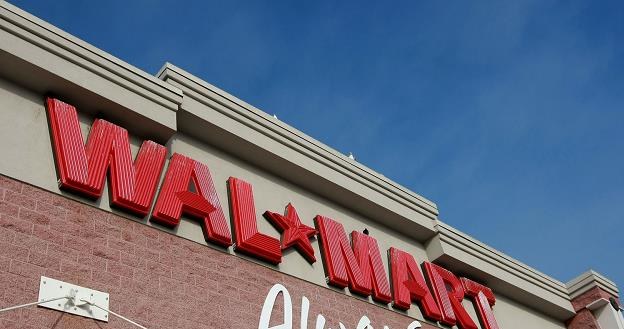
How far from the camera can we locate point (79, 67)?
1116 centimetres

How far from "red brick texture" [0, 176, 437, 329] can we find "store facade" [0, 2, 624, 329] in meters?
0.02

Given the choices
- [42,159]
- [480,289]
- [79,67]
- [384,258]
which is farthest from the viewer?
[480,289]

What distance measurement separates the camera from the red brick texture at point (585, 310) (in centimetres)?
1848

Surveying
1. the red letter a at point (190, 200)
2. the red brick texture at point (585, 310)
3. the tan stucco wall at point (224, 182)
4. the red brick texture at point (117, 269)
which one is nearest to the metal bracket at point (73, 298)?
the red brick texture at point (117, 269)

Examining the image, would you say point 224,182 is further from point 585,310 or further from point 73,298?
point 585,310

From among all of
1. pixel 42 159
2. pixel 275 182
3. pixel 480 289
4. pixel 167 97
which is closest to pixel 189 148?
pixel 167 97

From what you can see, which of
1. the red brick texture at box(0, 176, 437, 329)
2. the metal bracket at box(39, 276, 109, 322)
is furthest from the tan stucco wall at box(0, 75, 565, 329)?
the metal bracket at box(39, 276, 109, 322)

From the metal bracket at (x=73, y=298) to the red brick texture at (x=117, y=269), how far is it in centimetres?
8

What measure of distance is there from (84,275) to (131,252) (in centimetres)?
88

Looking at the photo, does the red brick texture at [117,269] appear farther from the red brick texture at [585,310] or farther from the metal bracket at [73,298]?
the red brick texture at [585,310]

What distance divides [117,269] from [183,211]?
5.60 ft

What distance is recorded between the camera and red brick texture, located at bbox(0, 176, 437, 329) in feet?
29.9

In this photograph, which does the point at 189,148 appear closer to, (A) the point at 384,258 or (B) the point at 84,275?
(B) the point at 84,275

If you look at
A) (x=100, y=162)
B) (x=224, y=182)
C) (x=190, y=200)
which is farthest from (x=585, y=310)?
(x=100, y=162)
